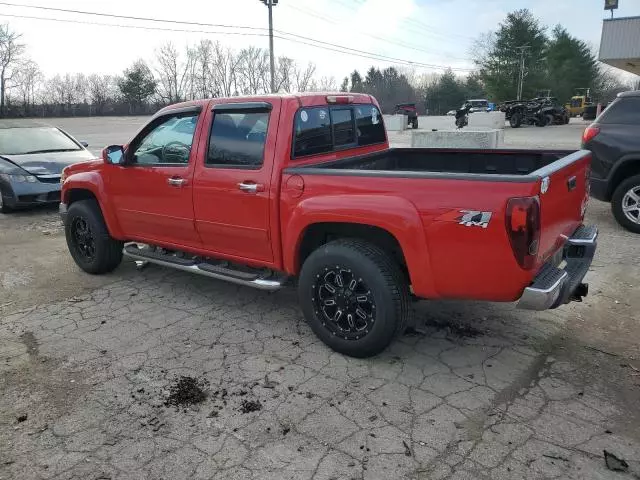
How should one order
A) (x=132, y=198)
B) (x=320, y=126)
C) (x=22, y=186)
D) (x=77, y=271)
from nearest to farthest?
1. (x=320, y=126)
2. (x=132, y=198)
3. (x=77, y=271)
4. (x=22, y=186)

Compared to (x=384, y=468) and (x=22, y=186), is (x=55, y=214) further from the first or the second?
(x=384, y=468)

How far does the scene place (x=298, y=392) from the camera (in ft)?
10.6

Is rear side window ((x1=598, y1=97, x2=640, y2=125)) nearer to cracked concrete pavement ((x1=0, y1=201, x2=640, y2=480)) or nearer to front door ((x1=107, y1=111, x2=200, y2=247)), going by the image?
cracked concrete pavement ((x1=0, y1=201, x2=640, y2=480))

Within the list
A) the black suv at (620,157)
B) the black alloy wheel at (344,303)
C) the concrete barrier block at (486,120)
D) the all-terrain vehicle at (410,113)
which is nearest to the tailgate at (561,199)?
the black alloy wheel at (344,303)

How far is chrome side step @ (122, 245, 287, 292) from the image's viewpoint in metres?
Result: 3.94

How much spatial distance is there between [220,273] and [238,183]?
805 mm

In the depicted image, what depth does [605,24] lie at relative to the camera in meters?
24.5

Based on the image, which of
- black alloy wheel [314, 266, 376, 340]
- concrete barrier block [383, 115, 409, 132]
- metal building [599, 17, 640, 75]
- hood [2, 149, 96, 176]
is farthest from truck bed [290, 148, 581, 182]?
concrete barrier block [383, 115, 409, 132]

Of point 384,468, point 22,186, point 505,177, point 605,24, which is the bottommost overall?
point 384,468

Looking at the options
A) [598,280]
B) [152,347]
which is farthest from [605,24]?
[152,347]

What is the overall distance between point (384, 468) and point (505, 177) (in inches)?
65.5

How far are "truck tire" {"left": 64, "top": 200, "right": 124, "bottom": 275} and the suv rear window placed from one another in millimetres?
2594

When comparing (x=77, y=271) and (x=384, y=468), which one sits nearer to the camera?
(x=384, y=468)

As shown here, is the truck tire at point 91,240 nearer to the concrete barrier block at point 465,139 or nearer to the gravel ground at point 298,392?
the gravel ground at point 298,392
